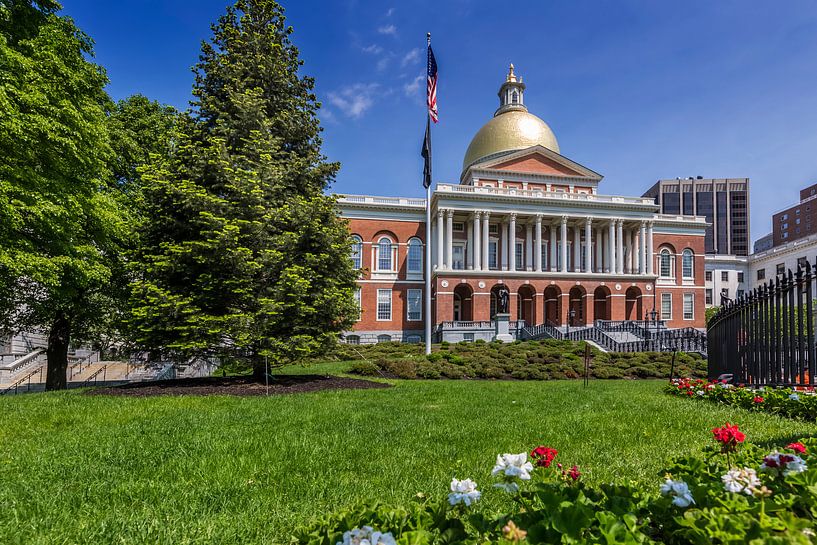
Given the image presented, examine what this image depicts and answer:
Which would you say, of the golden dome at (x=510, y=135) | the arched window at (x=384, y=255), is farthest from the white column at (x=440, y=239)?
the golden dome at (x=510, y=135)

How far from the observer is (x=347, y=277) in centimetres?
1419

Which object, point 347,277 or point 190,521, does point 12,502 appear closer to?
point 190,521

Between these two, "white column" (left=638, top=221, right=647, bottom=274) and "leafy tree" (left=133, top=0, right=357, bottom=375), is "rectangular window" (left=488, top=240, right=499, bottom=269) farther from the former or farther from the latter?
"leafy tree" (left=133, top=0, right=357, bottom=375)

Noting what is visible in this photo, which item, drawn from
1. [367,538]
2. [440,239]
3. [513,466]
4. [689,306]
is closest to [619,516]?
[513,466]

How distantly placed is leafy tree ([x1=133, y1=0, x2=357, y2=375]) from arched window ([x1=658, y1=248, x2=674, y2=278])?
44460 millimetres

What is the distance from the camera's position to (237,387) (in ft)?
39.4

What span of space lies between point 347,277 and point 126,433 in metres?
8.38

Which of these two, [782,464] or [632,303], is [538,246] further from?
[782,464]

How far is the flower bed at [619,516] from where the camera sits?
1.66m

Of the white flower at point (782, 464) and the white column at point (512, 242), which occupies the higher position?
the white column at point (512, 242)

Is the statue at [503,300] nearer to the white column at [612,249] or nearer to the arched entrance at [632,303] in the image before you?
the white column at [612,249]

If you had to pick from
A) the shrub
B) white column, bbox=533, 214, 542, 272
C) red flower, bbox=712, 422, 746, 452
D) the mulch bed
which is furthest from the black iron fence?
white column, bbox=533, 214, 542, 272

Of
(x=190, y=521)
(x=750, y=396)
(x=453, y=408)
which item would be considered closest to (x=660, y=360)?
(x=750, y=396)

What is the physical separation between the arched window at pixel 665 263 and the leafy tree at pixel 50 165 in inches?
1931
